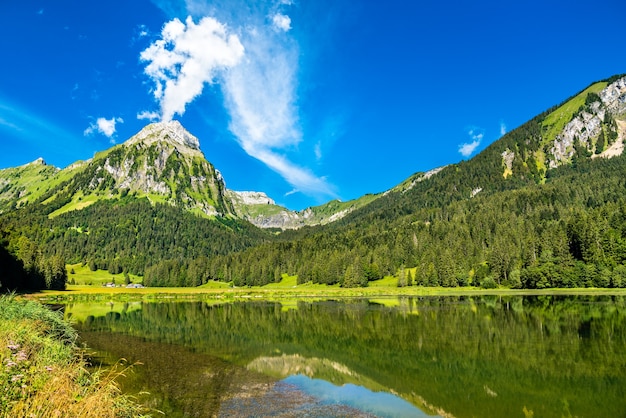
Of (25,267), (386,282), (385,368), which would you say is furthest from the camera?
(386,282)

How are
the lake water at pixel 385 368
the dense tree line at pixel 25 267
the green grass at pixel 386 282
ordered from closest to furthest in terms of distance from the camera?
the lake water at pixel 385 368, the dense tree line at pixel 25 267, the green grass at pixel 386 282

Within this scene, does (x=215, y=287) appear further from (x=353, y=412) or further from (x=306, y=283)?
(x=353, y=412)

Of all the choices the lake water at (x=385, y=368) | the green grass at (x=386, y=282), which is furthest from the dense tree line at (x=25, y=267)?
the green grass at (x=386, y=282)

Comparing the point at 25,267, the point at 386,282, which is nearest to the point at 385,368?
the point at 25,267

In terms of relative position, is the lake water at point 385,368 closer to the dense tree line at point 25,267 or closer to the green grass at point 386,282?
the dense tree line at point 25,267

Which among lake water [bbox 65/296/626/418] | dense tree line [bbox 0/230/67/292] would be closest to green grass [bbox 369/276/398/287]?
lake water [bbox 65/296/626/418]

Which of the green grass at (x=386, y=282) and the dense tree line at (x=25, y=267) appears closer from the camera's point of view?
the dense tree line at (x=25, y=267)

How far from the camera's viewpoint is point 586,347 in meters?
32.3

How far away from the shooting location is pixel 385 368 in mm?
28938

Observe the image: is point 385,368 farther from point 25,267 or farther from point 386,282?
point 386,282

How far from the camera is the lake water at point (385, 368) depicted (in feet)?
66.3

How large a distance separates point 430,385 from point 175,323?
47371mm

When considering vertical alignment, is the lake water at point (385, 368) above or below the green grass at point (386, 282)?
below

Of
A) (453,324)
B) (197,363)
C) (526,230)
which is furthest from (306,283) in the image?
(197,363)
